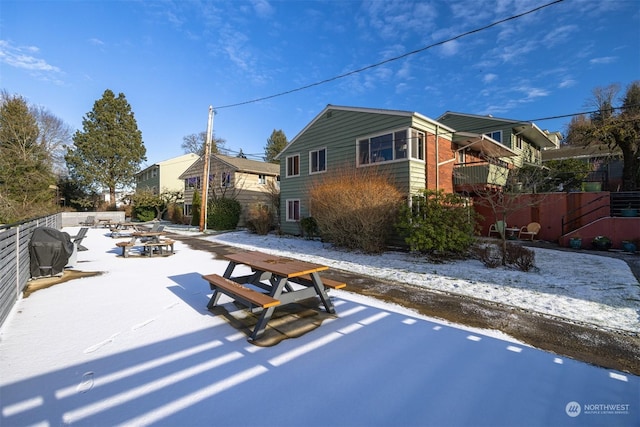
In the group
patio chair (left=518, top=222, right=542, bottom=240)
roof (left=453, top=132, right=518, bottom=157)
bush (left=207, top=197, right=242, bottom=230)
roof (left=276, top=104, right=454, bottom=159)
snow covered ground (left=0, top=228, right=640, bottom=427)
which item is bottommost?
snow covered ground (left=0, top=228, right=640, bottom=427)

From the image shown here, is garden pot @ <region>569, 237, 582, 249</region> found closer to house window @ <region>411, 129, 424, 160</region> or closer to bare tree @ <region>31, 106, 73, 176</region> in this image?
house window @ <region>411, 129, 424, 160</region>

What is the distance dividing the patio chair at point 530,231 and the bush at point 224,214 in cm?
1748

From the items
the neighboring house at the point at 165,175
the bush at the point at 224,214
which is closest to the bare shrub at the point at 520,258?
the bush at the point at 224,214

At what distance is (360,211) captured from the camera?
1005cm

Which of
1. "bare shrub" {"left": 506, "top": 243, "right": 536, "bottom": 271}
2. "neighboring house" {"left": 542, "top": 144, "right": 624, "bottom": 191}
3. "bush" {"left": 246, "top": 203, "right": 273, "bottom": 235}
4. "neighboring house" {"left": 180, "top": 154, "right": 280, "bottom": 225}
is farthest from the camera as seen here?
"neighboring house" {"left": 180, "top": 154, "right": 280, "bottom": 225}

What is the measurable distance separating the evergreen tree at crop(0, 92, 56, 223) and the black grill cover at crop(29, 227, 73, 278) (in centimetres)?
1331

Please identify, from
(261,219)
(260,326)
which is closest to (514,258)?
(260,326)

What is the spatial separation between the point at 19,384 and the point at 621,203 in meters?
18.4

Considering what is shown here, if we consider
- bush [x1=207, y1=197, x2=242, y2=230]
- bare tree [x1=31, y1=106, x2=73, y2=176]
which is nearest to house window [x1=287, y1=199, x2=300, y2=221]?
bush [x1=207, y1=197, x2=242, y2=230]

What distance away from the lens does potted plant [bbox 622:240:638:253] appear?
10.5 metres

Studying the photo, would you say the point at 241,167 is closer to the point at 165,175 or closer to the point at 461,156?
the point at 461,156

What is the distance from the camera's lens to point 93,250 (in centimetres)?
1057

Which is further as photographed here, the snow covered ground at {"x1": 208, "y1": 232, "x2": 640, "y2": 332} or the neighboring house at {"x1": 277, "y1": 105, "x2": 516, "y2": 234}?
the neighboring house at {"x1": 277, "y1": 105, "x2": 516, "y2": 234}

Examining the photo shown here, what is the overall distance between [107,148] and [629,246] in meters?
44.4
